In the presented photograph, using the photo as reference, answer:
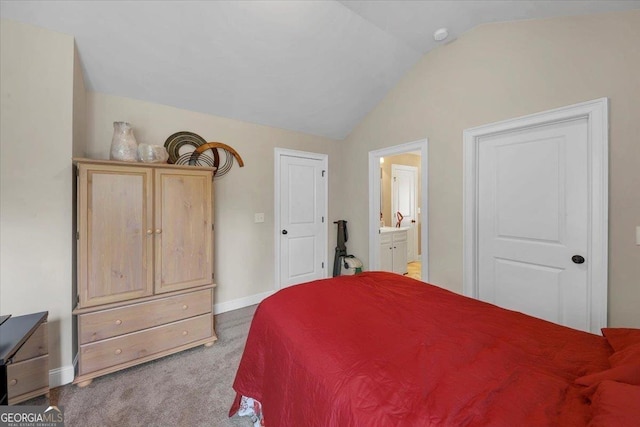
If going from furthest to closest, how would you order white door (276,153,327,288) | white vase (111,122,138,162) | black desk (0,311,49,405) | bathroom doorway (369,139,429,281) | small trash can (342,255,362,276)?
small trash can (342,255,362,276) → white door (276,153,327,288) → bathroom doorway (369,139,429,281) → white vase (111,122,138,162) → black desk (0,311,49,405)

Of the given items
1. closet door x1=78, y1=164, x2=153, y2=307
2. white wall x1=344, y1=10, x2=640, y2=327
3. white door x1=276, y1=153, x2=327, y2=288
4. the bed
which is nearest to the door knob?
white wall x1=344, y1=10, x2=640, y2=327

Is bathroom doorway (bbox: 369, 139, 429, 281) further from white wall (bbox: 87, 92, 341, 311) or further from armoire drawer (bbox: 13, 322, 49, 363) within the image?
armoire drawer (bbox: 13, 322, 49, 363)

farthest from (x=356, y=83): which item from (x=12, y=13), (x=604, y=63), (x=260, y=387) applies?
(x=260, y=387)

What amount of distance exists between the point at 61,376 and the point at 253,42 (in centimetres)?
293

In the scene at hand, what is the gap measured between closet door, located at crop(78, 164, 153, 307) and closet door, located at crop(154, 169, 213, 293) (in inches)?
2.7

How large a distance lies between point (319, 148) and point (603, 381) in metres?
3.45

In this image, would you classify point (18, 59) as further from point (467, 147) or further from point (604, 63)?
point (604, 63)

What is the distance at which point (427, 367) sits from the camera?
0.90m

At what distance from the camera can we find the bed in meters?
0.72

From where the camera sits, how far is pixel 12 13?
167 centimetres

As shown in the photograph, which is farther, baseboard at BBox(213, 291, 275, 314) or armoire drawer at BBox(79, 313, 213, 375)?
baseboard at BBox(213, 291, 275, 314)

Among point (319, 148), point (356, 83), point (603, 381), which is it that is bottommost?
point (603, 381)

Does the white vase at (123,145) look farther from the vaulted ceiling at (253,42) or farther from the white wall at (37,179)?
the vaulted ceiling at (253,42)

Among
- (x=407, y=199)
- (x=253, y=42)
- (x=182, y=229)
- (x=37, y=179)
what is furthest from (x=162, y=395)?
(x=407, y=199)
